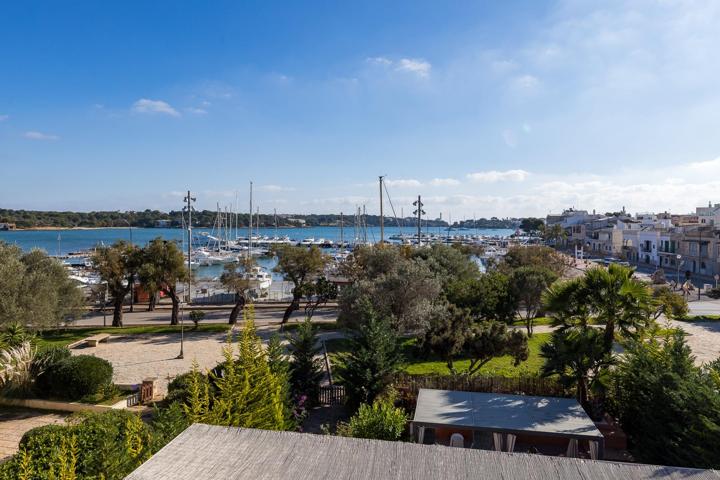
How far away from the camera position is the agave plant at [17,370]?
559 inches

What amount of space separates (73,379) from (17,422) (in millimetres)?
1706

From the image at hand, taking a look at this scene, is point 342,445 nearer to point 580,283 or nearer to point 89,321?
point 580,283

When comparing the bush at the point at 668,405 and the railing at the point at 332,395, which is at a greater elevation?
the bush at the point at 668,405

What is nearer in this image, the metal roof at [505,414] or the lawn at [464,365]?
the metal roof at [505,414]

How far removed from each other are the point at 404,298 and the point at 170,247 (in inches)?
609

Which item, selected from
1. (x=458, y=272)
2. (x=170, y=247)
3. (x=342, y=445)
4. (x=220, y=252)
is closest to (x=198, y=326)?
(x=170, y=247)

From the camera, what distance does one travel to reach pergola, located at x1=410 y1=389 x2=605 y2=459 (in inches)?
390

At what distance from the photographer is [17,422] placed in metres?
13.2

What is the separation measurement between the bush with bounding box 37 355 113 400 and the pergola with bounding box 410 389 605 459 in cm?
1035

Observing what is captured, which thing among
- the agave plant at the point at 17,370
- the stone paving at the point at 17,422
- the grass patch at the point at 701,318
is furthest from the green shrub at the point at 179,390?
the grass patch at the point at 701,318

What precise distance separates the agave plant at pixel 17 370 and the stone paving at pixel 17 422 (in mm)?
695

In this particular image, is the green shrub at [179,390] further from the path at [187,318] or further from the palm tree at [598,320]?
the path at [187,318]

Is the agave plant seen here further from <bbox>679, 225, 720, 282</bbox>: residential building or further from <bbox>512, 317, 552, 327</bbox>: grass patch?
<bbox>679, 225, 720, 282</bbox>: residential building

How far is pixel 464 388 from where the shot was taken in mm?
13523
